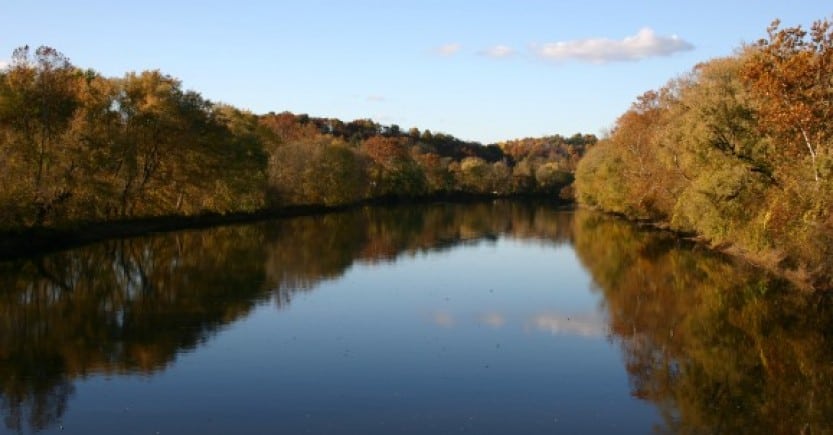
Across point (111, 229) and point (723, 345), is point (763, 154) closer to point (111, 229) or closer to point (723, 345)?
point (723, 345)

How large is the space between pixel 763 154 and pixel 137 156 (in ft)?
133

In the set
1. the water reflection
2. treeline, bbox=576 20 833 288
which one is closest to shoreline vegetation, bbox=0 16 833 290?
treeline, bbox=576 20 833 288

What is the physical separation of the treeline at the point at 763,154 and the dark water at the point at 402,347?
205 cm

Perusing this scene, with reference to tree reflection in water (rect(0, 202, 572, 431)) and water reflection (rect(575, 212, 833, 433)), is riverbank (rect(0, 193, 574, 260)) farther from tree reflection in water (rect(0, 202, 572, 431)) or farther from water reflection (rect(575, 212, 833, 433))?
water reflection (rect(575, 212, 833, 433))

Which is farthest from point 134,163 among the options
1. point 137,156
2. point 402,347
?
point 402,347

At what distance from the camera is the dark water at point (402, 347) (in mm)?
14008

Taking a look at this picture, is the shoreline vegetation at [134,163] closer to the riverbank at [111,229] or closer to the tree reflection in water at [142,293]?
the riverbank at [111,229]

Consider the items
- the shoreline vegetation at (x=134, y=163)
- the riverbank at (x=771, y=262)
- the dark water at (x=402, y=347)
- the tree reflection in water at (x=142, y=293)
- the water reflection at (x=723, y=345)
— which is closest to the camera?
the dark water at (x=402, y=347)

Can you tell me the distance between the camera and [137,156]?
52062 millimetres

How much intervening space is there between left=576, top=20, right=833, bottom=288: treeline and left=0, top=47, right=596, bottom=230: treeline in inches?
1243

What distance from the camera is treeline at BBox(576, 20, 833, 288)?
975 inches

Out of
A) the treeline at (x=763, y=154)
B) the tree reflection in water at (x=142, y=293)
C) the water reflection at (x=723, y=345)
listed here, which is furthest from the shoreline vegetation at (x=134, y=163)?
the treeline at (x=763, y=154)

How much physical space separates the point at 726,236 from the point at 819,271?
368 inches

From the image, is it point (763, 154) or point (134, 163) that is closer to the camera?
point (763, 154)
